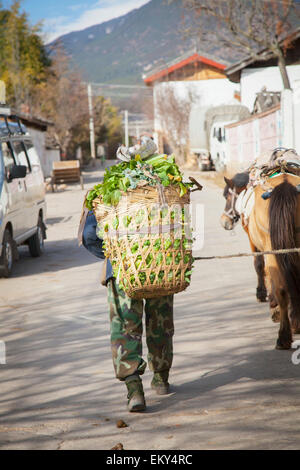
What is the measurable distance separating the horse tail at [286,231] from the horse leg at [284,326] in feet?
0.23

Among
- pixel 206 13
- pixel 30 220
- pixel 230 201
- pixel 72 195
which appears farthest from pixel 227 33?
pixel 230 201

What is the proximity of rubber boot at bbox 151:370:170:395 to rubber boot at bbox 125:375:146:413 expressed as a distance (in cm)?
37

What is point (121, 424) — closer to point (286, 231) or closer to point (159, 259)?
point (159, 259)

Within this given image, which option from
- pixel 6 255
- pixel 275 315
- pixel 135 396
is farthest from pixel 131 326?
pixel 6 255

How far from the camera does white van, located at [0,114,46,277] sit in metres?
11.4

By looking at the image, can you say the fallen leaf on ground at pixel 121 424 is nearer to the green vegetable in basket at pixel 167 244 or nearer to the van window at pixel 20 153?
the green vegetable in basket at pixel 167 244

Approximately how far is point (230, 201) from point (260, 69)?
94.1 feet

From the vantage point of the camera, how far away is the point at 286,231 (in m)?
6.43

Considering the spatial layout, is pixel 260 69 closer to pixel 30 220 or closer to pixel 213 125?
pixel 213 125

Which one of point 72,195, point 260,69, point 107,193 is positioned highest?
point 260,69

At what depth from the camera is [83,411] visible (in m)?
5.22

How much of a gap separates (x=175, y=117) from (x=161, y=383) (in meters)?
53.1

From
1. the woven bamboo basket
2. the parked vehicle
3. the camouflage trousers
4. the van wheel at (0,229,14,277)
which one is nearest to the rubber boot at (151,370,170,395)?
the camouflage trousers
